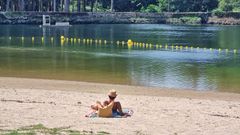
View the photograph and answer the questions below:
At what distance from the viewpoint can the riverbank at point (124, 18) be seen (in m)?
127

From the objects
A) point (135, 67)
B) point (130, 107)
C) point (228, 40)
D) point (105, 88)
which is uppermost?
point (130, 107)

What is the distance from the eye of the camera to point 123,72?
35.0 m

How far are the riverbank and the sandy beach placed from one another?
100052 mm

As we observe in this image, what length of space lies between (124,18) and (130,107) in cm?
Result: 12300

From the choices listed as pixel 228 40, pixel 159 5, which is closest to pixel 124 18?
pixel 159 5

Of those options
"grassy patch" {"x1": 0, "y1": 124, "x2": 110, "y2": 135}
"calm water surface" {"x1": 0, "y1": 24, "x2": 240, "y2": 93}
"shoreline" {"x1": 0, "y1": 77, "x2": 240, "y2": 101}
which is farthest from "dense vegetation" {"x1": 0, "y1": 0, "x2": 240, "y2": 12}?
"grassy patch" {"x1": 0, "y1": 124, "x2": 110, "y2": 135}

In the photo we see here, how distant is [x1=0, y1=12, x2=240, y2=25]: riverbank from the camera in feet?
416

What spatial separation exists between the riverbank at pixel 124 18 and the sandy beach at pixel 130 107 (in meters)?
100

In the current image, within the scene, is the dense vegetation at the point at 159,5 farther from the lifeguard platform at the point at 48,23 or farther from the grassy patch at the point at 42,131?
the grassy patch at the point at 42,131

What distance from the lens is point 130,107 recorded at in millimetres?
20266

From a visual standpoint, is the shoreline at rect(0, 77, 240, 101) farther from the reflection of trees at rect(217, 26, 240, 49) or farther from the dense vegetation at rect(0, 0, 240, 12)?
the dense vegetation at rect(0, 0, 240, 12)

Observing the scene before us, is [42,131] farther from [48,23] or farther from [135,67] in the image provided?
[48,23]

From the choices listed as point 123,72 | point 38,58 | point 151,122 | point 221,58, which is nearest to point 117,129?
point 151,122

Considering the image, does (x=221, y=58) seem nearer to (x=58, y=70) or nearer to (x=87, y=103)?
(x=58, y=70)
